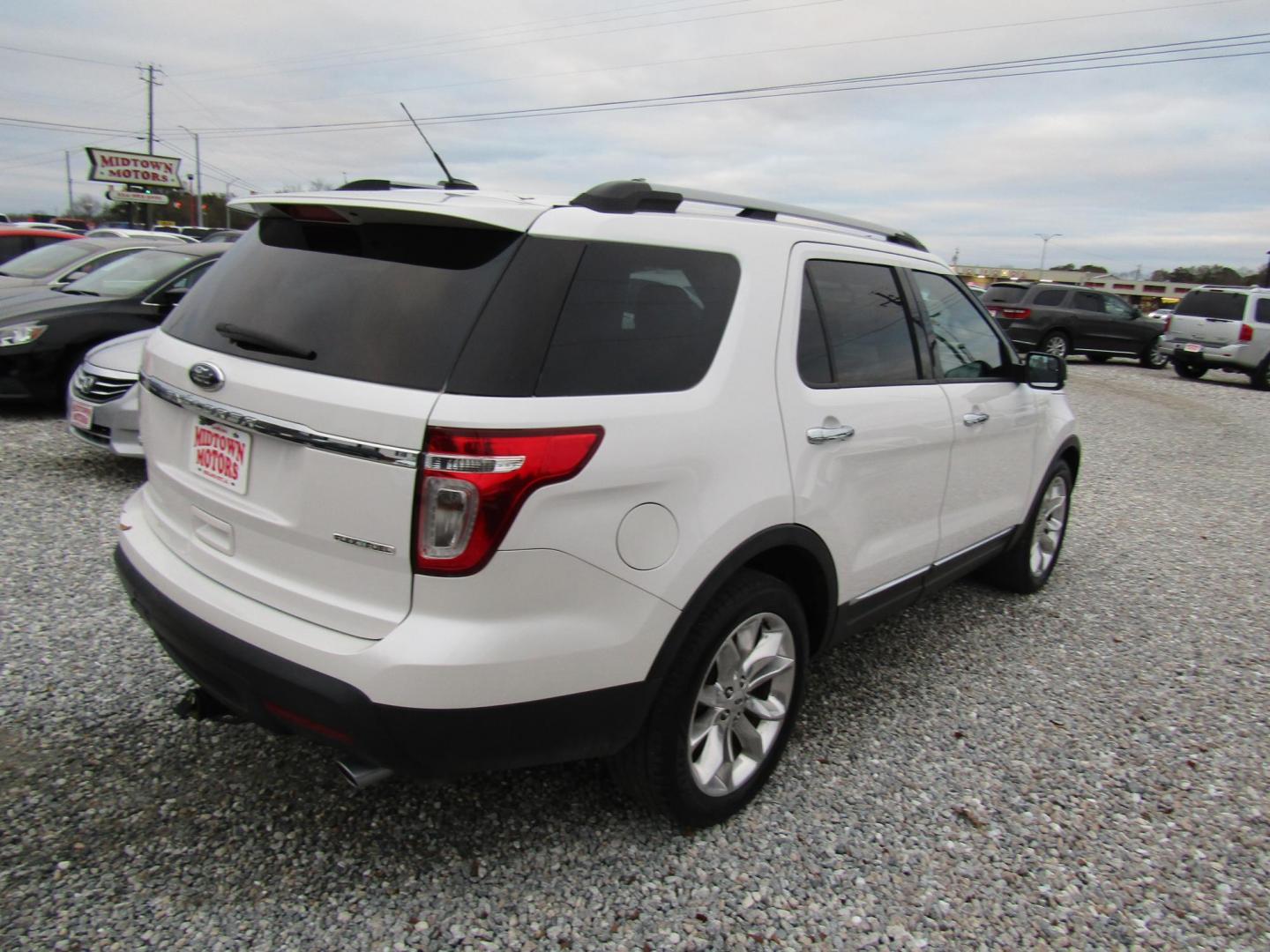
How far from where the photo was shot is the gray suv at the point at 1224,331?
1700cm

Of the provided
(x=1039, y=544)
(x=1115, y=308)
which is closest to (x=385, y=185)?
(x=1039, y=544)

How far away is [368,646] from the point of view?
192cm

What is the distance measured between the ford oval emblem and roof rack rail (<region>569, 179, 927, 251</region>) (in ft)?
3.22

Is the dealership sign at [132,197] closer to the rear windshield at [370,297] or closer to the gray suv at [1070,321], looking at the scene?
the gray suv at [1070,321]

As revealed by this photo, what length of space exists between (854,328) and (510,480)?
1558 millimetres

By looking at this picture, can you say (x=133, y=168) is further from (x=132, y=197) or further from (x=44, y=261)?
(x=44, y=261)

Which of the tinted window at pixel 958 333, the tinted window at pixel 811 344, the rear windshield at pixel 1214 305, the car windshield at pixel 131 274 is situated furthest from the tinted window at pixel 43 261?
the rear windshield at pixel 1214 305

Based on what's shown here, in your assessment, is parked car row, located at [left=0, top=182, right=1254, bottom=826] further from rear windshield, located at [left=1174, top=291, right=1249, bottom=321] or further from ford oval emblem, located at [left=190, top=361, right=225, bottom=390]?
rear windshield, located at [left=1174, top=291, right=1249, bottom=321]

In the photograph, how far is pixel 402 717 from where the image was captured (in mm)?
1894

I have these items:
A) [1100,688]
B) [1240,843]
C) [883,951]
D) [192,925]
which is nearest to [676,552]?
[883,951]

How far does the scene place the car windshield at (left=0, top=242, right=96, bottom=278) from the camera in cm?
976

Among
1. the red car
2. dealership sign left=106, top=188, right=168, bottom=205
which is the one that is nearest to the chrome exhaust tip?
the red car

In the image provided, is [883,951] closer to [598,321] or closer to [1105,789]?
[1105,789]

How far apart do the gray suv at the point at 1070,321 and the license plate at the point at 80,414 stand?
16.9 metres
